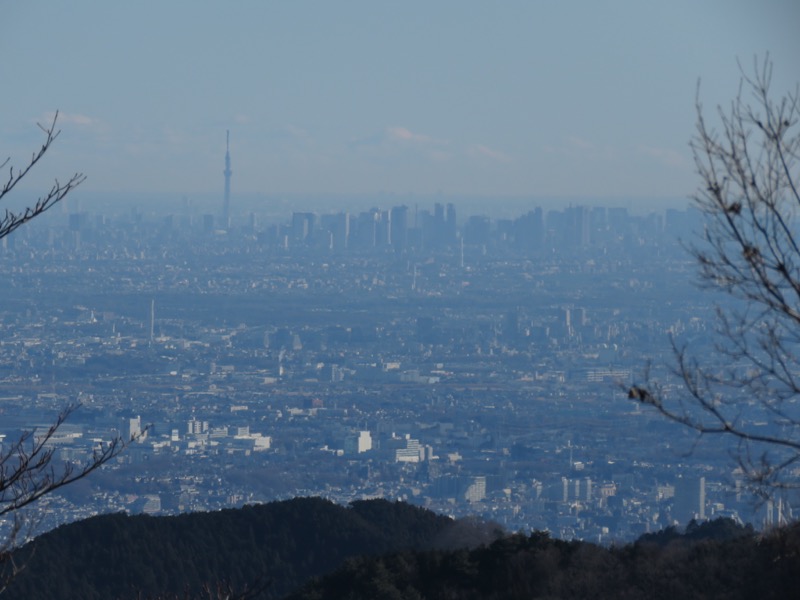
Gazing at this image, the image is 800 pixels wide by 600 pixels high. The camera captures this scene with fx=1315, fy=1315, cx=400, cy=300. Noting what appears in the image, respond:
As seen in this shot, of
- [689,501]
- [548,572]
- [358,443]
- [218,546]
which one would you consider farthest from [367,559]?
[358,443]

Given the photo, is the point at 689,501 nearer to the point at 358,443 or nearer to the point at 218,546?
the point at 358,443

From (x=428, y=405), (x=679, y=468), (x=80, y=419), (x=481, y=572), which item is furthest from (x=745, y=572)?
(x=428, y=405)

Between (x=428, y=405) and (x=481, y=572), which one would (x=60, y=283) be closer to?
(x=428, y=405)

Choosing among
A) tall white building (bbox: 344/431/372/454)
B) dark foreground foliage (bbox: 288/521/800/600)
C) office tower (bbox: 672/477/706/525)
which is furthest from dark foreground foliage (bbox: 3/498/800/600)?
tall white building (bbox: 344/431/372/454)

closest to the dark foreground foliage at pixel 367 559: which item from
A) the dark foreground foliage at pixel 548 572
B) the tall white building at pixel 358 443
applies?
the dark foreground foliage at pixel 548 572

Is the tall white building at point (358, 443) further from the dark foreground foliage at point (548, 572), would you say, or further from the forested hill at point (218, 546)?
the dark foreground foliage at point (548, 572)

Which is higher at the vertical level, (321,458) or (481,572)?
(481,572)

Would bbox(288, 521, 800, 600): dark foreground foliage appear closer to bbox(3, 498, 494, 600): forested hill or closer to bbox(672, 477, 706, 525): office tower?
bbox(3, 498, 494, 600): forested hill
